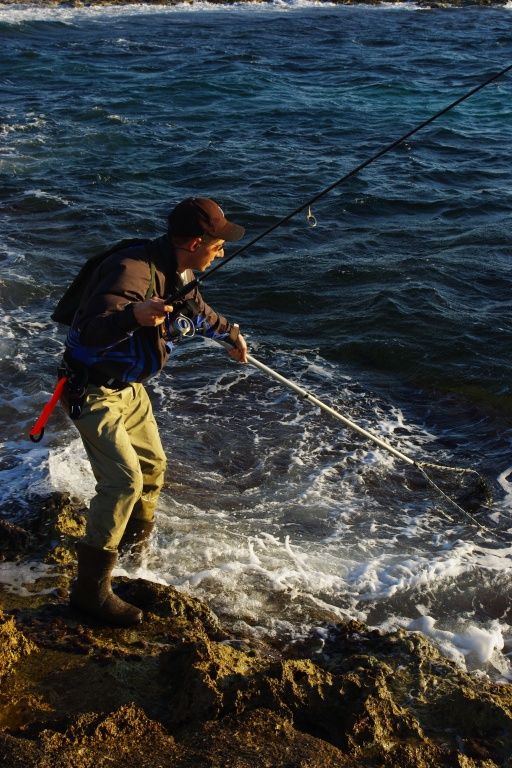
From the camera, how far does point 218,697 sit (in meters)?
3.15

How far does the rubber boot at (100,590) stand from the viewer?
12.6 ft

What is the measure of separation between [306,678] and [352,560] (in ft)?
5.32

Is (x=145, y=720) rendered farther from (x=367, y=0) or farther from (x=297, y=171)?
(x=367, y=0)

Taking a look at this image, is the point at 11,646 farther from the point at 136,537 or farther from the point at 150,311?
the point at 150,311

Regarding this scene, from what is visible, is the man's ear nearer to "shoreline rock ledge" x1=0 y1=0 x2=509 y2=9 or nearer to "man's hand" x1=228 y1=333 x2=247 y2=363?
"man's hand" x1=228 y1=333 x2=247 y2=363

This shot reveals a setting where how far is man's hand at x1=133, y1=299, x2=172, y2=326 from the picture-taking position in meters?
3.39

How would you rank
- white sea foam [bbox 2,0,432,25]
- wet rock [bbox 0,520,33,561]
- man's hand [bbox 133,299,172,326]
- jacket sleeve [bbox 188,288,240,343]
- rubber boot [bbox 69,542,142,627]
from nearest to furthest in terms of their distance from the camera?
man's hand [bbox 133,299,172,326] → rubber boot [bbox 69,542,142,627] → jacket sleeve [bbox 188,288,240,343] → wet rock [bbox 0,520,33,561] → white sea foam [bbox 2,0,432,25]

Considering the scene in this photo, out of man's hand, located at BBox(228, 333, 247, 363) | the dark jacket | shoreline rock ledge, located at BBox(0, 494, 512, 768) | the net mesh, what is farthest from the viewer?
the net mesh

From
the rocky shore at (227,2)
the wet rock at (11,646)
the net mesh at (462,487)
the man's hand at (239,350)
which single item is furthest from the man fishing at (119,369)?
the rocky shore at (227,2)

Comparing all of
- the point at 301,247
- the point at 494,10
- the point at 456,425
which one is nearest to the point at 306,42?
the point at 494,10

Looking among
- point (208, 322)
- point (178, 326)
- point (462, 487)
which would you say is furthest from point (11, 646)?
point (462, 487)

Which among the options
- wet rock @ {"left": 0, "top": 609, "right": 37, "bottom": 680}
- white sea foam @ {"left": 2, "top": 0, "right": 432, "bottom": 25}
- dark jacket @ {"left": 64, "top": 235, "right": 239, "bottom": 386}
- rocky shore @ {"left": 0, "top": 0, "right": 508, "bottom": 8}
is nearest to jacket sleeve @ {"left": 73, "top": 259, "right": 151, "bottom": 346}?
dark jacket @ {"left": 64, "top": 235, "right": 239, "bottom": 386}

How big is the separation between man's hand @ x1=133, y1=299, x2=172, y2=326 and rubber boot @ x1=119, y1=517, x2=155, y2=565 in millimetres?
1649

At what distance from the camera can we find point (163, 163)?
14.0m
